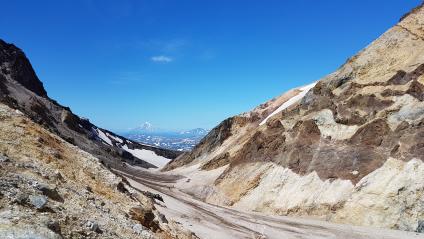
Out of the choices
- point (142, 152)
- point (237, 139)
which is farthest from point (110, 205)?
point (142, 152)

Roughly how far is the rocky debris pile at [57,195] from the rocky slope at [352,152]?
19517 mm

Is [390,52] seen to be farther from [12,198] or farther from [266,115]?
[12,198]

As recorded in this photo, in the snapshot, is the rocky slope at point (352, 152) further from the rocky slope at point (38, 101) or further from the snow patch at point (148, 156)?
the snow patch at point (148, 156)

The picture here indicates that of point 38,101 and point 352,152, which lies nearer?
point 352,152

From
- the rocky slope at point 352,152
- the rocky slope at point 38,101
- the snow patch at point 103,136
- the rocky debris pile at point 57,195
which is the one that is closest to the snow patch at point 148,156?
the snow patch at point 103,136

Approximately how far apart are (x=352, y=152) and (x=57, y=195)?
32845mm

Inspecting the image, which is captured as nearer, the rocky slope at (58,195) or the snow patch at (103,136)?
the rocky slope at (58,195)

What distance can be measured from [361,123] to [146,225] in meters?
32.1

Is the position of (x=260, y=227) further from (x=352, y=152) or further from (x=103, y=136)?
(x=103, y=136)

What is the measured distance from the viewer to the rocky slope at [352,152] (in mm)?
35688

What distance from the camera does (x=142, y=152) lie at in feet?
512

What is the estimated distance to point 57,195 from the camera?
16438 millimetres

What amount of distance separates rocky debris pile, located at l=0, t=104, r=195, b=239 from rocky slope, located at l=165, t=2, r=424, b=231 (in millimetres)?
19517

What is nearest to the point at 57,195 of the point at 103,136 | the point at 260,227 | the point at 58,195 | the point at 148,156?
the point at 58,195
